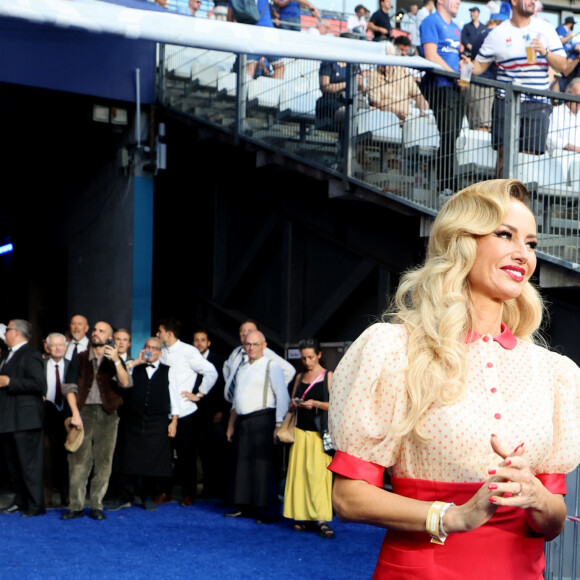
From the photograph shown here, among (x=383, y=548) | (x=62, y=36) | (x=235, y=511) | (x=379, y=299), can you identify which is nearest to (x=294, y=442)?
(x=235, y=511)

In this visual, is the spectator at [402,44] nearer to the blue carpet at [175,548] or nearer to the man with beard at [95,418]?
the man with beard at [95,418]

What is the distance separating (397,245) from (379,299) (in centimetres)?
79

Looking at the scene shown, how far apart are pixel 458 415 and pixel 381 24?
11170mm

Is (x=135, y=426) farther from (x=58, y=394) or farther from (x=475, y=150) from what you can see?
(x=475, y=150)

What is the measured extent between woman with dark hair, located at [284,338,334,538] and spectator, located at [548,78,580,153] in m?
3.00

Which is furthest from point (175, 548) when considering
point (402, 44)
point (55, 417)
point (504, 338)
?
point (504, 338)

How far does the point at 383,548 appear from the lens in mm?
2271

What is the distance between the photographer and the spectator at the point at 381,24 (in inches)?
489

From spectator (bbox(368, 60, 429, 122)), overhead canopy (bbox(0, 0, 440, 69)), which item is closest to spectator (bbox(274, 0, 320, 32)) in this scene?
spectator (bbox(368, 60, 429, 122))

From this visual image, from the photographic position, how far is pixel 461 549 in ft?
7.09

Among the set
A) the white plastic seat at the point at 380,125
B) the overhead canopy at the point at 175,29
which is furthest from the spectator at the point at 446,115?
the overhead canopy at the point at 175,29

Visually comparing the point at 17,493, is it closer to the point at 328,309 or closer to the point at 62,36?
the point at 328,309

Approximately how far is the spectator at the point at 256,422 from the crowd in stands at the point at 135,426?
1cm

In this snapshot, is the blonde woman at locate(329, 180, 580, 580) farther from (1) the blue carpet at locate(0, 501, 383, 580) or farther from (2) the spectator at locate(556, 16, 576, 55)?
(2) the spectator at locate(556, 16, 576, 55)
